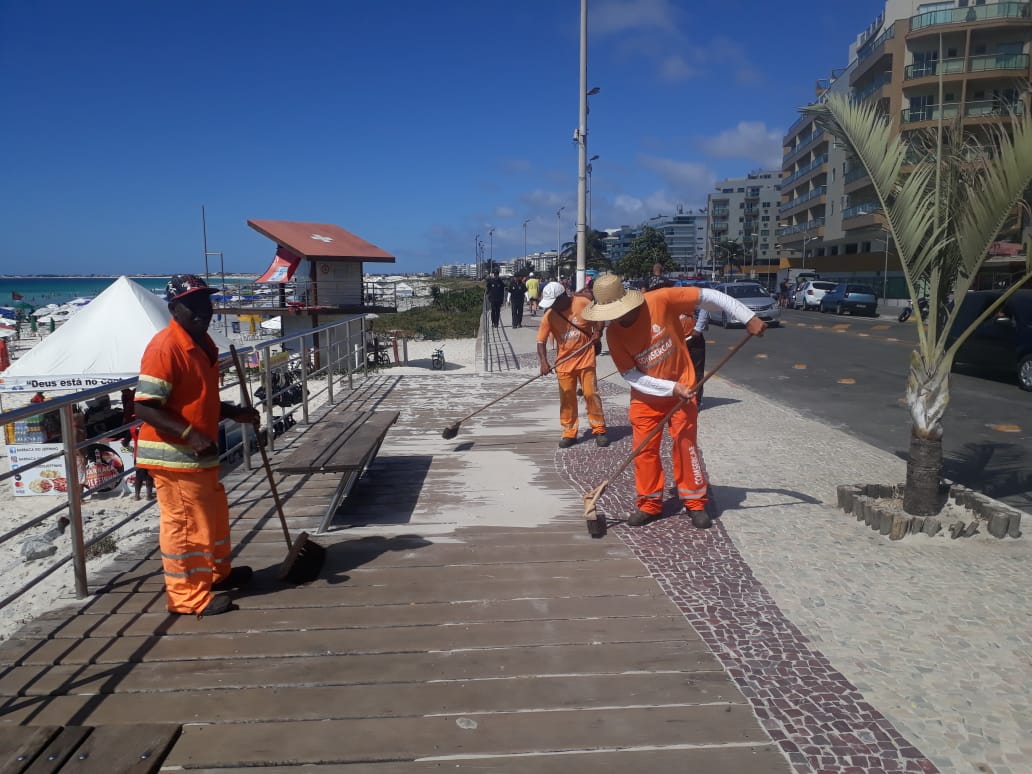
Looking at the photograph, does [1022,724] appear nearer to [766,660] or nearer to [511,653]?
[766,660]

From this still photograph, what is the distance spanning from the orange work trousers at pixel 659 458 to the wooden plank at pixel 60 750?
3.49 metres

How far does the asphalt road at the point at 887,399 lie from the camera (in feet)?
24.9

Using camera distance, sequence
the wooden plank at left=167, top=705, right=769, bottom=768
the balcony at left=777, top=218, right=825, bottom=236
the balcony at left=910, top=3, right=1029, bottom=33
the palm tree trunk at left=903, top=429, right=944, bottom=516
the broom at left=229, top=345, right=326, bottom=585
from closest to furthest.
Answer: the wooden plank at left=167, top=705, right=769, bottom=768 → the broom at left=229, top=345, right=326, bottom=585 → the palm tree trunk at left=903, top=429, right=944, bottom=516 → the balcony at left=910, top=3, right=1029, bottom=33 → the balcony at left=777, top=218, right=825, bottom=236

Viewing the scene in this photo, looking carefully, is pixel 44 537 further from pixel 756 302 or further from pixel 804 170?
pixel 804 170

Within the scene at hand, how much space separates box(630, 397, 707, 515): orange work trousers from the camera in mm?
5012

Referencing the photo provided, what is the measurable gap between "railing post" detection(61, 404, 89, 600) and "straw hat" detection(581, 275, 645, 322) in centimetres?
290

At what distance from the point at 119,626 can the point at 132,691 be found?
62cm

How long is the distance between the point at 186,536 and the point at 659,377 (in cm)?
299

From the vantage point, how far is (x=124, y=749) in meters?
2.50

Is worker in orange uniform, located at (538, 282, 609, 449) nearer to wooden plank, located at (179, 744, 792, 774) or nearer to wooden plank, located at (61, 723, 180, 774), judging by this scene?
wooden plank, located at (179, 744, 792, 774)

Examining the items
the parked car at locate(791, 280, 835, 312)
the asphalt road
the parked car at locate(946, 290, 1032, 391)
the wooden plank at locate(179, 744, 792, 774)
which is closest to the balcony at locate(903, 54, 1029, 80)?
the parked car at locate(791, 280, 835, 312)

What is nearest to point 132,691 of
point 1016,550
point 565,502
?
point 565,502

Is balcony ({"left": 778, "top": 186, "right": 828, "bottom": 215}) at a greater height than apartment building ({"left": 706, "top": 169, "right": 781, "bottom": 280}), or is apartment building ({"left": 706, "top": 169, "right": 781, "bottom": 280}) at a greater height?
apartment building ({"left": 706, "top": 169, "right": 781, "bottom": 280})

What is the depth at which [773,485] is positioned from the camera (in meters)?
6.36
